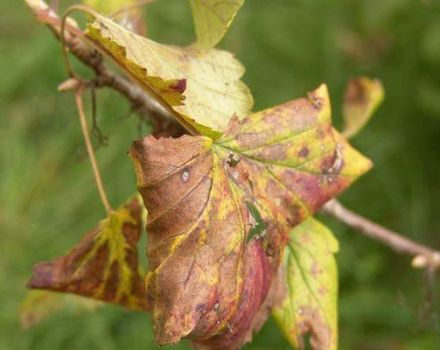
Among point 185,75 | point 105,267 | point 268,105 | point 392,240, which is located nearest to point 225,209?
point 185,75

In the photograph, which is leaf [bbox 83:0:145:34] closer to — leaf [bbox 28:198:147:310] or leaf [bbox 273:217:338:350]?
leaf [bbox 28:198:147:310]

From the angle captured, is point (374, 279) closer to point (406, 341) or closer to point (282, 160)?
point (406, 341)

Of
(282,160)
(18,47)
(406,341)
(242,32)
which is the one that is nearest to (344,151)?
(282,160)

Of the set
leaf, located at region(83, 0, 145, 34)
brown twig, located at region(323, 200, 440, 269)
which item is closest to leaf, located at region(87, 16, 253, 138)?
leaf, located at region(83, 0, 145, 34)

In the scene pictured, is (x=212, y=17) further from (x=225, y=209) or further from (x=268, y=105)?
(x=268, y=105)

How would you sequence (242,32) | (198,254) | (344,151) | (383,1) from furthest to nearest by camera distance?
1. (242,32)
2. (383,1)
3. (344,151)
4. (198,254)
